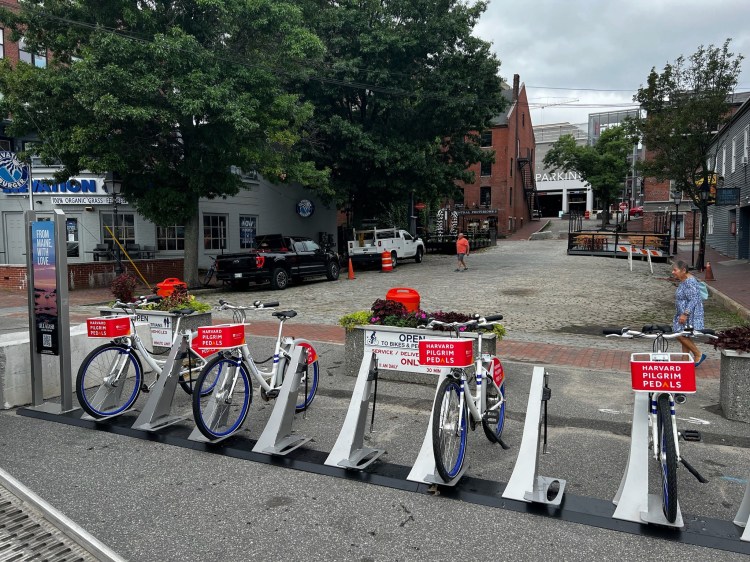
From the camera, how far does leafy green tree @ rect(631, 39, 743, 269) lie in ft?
67.1

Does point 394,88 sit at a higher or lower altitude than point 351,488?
higher

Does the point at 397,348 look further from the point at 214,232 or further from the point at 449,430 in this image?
the point at 214,232

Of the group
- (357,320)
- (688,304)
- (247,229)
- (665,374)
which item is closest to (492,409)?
(665,374)

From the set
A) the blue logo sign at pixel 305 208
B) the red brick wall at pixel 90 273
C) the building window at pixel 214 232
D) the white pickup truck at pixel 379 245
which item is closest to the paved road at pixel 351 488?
the red brick wall at pixel 90 273

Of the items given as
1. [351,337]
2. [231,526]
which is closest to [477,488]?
[231,526]

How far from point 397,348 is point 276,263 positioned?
12807 millimetres

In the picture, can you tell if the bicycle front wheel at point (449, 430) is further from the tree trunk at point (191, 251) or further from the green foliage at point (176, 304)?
the tree trunk at point (191, 251)

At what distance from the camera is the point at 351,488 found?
446 centimetres

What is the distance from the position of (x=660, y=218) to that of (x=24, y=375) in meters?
45.2

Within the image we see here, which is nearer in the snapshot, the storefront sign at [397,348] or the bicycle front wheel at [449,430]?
the bicycle front wheel at [449,430]

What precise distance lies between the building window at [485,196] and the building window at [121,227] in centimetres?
3764

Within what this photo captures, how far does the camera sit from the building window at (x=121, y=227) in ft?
74.3

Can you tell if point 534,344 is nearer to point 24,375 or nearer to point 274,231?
point 24,375

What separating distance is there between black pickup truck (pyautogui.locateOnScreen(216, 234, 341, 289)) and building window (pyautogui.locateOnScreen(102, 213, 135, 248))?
19.0 ft
